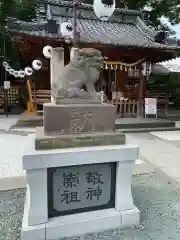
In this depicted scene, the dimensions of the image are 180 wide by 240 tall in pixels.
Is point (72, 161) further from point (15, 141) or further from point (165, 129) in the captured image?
point (165, 129)

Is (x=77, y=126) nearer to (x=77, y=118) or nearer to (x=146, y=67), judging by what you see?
(x=77, y=118)

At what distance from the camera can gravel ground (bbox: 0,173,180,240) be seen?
93.9 inches

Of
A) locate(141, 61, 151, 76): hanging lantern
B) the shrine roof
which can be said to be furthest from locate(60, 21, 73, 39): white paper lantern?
locate(141, 61, 151, 76): hanging lantern

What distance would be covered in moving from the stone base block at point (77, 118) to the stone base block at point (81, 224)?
0.90m

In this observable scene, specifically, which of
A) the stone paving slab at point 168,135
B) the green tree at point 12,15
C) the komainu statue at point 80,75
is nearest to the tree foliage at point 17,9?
the green tree at point 12,15

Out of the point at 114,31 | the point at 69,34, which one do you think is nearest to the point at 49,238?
the point at 69,34

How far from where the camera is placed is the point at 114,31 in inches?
435

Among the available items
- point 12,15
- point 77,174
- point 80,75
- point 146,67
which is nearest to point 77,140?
point 77,174

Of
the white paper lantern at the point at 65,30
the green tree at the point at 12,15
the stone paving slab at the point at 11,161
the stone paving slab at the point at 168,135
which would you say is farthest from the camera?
the green tree at the point at 12,15

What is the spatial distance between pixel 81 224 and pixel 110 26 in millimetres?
10968

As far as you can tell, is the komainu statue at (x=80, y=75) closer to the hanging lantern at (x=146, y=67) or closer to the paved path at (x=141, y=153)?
the paved path at (x=141, y=153)

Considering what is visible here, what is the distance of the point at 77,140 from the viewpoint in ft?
7.65

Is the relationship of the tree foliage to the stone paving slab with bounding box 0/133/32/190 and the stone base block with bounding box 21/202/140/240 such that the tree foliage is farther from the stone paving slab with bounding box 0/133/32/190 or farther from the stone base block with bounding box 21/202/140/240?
the stone base block with bounding box 21/202/140/240

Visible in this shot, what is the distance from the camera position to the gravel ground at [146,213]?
238cm
